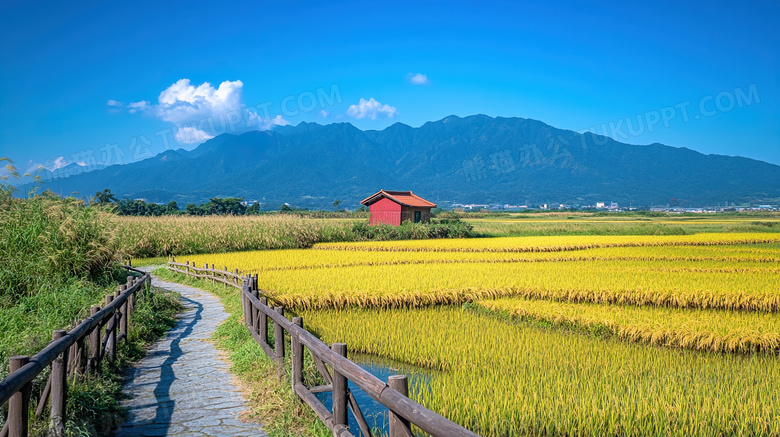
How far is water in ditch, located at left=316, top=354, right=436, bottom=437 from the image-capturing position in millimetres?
6030

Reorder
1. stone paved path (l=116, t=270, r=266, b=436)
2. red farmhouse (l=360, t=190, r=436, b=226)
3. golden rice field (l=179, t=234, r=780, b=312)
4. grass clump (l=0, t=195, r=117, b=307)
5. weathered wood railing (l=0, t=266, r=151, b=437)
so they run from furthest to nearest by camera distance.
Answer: red farmhouse (l=360, t=190, r=436, b=226), golden rice field (l=179, t=234, r=780, b=312), grass clump (l=0, t=195, r=117, b=307), stone paved path (l=116, t=270, r=266, b=436), weathered wood railing (l=0, t=266, r=151, b=437)

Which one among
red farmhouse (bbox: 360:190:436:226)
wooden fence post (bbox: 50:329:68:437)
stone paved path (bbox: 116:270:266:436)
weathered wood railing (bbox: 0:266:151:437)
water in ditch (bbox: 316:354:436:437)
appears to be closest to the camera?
weathered wood railing (bbox: 0:266:151:437)

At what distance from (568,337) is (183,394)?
670 cm

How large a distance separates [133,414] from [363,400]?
2827 mm

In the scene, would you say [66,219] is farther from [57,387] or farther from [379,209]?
[379,209]

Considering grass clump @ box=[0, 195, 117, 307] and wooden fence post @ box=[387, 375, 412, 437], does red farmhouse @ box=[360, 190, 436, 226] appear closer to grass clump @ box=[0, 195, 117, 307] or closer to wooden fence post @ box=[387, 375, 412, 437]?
grass clump @ box=[0, 195, 117, 307]

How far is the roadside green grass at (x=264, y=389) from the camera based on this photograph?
16.1ft

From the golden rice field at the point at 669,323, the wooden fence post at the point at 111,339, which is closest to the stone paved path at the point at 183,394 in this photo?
the wooden fence post at the point at 111,339

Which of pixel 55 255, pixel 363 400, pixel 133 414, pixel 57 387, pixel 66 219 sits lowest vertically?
pixel 363 400

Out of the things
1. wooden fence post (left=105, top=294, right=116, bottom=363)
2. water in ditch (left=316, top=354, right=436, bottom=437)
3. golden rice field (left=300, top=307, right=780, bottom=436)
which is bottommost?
→ water in ditch (left=316, top=354, right=436, bottom=437)

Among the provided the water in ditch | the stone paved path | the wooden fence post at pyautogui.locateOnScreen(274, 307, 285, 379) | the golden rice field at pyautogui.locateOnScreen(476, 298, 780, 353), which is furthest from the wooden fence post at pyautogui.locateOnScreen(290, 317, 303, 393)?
the golden rice field at pyautogui.locateOnScreen(476, 298, 780, 353)

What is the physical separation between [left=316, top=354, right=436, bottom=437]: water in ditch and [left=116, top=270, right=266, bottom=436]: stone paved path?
129 cm

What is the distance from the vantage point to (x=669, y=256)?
885 inches

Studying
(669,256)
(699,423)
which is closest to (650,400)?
(699,423)
